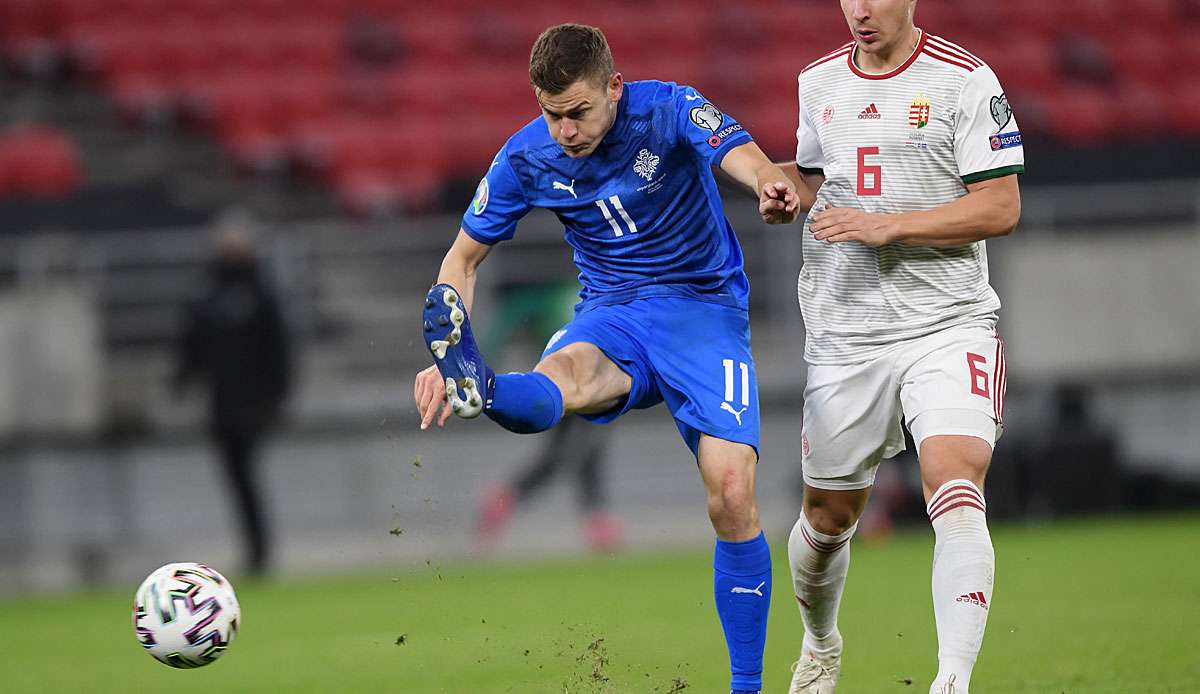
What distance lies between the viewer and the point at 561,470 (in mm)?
11359

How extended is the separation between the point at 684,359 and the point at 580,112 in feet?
3.00

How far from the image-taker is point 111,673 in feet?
24.3

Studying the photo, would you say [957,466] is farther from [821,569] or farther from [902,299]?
[821,569]

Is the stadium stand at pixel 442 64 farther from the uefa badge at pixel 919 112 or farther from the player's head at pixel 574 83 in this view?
the uefa badge at pixel 919 112

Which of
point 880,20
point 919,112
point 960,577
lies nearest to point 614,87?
point 880,20

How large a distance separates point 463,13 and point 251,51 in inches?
84.3

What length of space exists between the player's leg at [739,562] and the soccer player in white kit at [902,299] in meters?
0.33

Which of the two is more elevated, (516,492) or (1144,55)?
(1144,55)

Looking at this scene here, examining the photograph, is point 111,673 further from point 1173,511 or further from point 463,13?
point 463,13

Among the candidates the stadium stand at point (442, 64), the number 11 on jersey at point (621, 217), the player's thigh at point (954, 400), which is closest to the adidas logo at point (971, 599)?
the player's thigh at point (954, 400)

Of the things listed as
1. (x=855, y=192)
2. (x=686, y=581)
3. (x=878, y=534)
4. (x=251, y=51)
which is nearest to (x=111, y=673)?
(x=686, y=581)

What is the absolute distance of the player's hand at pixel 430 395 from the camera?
194 inches

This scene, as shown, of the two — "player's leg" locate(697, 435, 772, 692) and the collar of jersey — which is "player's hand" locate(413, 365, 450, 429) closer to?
"player's leg" locate(697, 435, 772, 692)

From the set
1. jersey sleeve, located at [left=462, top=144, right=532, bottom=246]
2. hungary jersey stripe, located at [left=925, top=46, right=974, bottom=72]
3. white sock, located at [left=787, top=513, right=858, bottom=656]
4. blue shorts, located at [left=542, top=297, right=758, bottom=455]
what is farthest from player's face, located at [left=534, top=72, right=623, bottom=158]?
white sock, located at [left=787, top=513, right=858, bottom=656]
